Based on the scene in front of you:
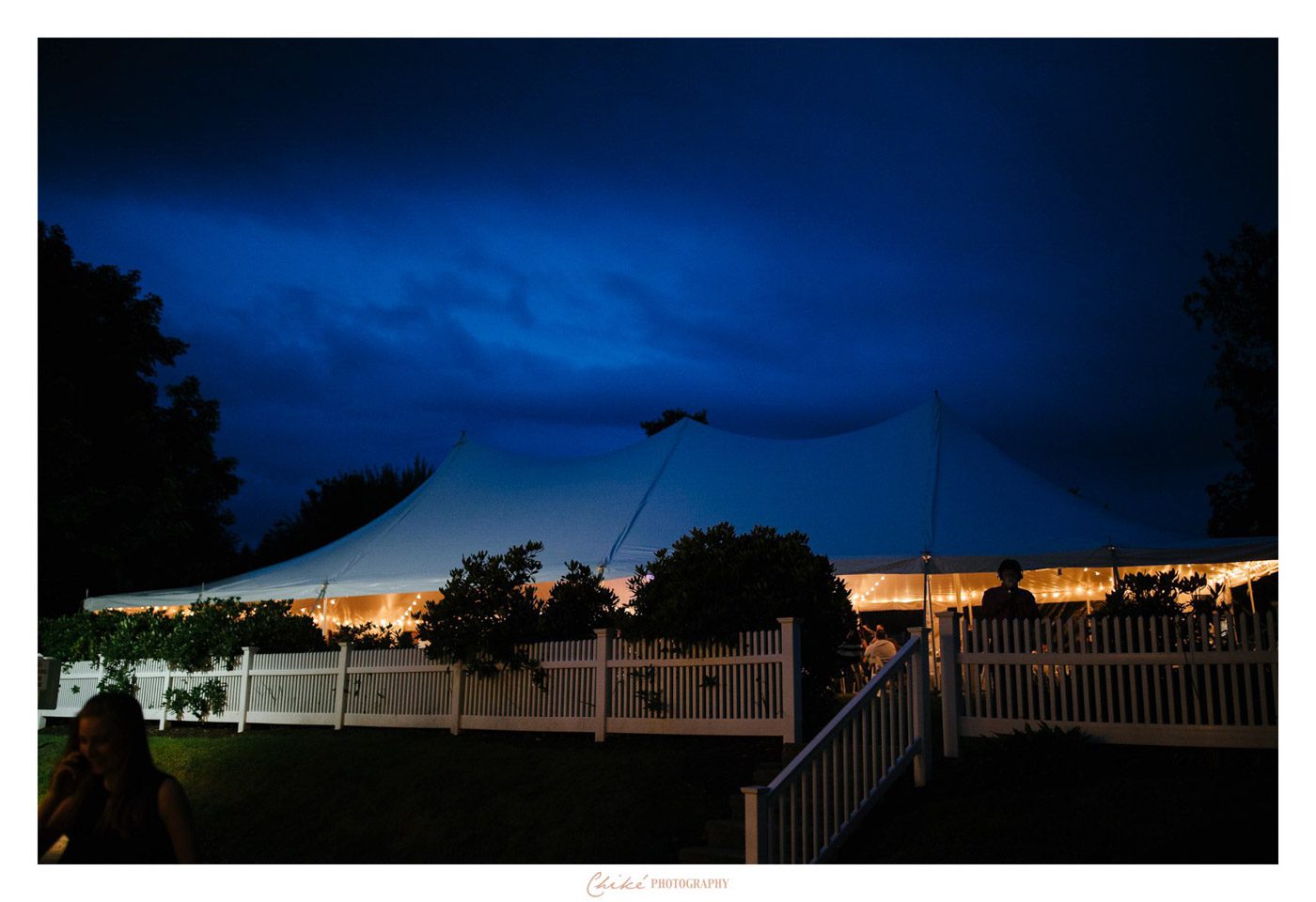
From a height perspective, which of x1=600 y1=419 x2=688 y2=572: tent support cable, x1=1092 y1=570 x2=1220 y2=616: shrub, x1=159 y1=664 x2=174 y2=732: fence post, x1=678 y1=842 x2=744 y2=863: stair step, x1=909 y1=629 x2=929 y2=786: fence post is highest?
x1=600 y1=419 x2=688 y2=572: tent support cable

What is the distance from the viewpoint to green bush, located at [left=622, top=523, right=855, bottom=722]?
8570 millimetres

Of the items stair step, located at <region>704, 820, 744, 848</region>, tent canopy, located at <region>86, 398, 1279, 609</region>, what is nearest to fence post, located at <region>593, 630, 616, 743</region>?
stair step, located at <region>704, 820, 744, 848</region>

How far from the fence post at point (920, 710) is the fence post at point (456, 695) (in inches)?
190

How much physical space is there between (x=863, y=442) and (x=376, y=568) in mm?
8010

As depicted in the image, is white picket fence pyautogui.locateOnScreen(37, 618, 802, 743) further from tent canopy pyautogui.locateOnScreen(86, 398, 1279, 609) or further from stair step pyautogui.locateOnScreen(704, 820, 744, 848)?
tent canopy pyautogui.locateOnScreen(86, 398, 1279, 609)

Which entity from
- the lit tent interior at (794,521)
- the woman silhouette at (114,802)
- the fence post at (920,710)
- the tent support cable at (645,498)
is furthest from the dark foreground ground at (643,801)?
the lit tent interior at (794,521)

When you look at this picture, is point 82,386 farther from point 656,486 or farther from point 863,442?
point 863,442

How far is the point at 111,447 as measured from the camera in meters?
19.7

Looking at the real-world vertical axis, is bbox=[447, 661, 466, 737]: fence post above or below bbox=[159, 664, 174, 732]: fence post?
above

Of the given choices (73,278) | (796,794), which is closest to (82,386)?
(73,278)

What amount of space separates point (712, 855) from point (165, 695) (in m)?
10.1

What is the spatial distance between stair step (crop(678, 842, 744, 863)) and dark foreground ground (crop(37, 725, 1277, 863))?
0.21 meters

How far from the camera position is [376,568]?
1612 centimetres

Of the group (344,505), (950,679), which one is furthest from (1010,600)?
(344,505)
